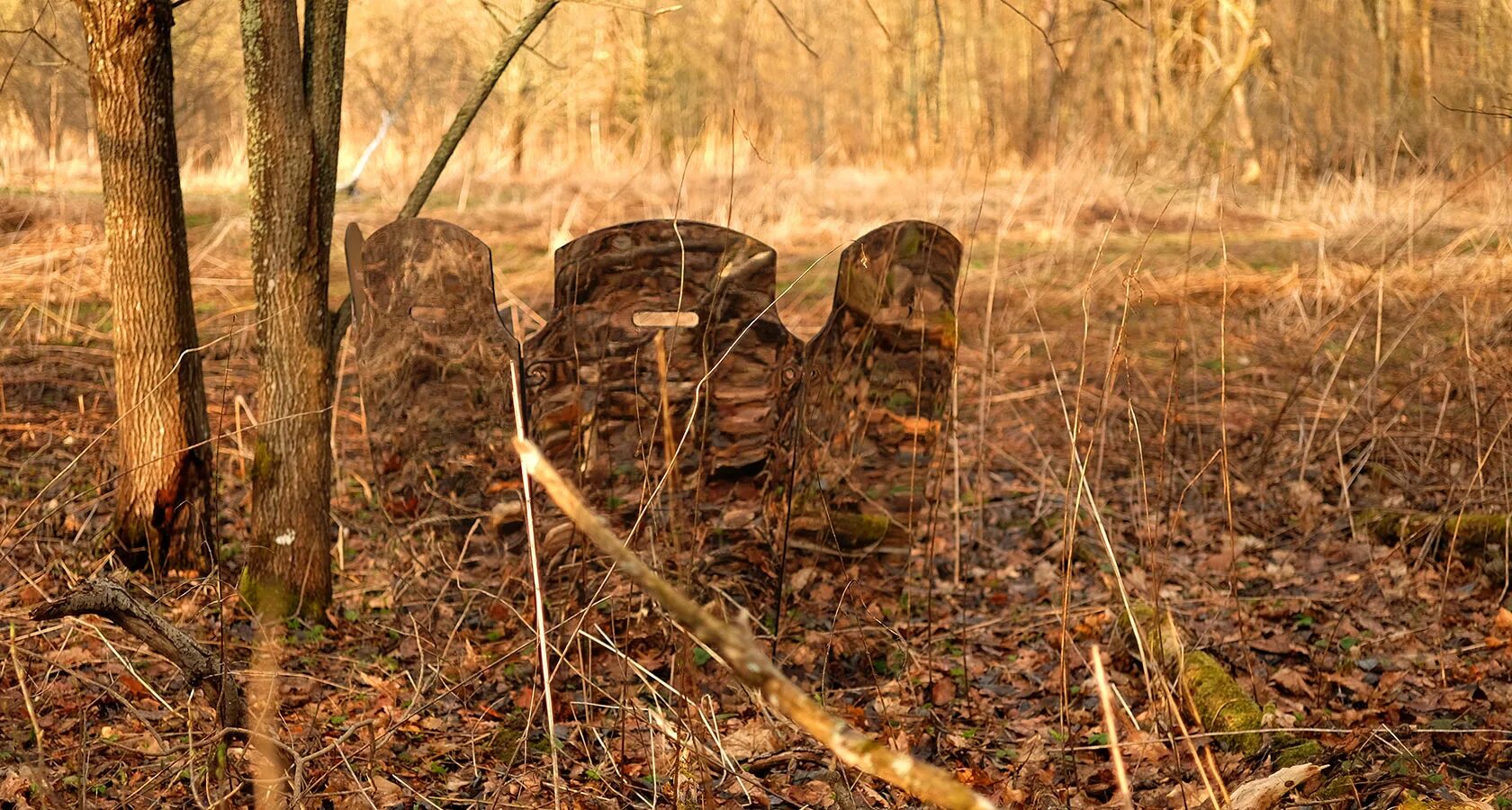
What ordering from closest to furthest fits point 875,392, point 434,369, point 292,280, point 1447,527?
1. point 292,280
2. point 434,369
3. point 875,392
4. point 1447,527

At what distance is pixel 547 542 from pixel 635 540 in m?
0.51

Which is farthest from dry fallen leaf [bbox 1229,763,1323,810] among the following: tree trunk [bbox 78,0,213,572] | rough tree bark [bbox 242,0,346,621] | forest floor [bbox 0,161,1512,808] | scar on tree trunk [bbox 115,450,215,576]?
scar on tree trunk [bbox 115,450,215,576]

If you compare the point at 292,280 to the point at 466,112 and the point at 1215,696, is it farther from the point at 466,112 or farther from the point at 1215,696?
the point at 1215,696

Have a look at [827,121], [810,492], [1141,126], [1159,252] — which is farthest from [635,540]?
[827,121]

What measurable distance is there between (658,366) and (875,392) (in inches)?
31.9

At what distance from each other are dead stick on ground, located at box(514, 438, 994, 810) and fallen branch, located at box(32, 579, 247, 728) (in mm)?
1615

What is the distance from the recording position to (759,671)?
2.86 ft

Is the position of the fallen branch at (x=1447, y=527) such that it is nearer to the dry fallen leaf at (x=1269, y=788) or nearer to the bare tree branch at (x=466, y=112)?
the dry fallen leaf at (x=1269, y=788)

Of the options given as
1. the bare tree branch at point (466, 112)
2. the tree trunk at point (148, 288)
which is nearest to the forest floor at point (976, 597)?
the tree trunk at point (148, 288)

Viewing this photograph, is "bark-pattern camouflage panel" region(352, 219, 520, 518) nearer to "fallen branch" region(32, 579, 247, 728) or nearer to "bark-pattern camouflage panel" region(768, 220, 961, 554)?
"bark-pattern camouflage panel" region(768, 220, 961, 554)

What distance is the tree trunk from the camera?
135 inches

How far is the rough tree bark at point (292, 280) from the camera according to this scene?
133 inches

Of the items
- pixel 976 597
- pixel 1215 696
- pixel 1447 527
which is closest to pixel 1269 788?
pixel 1215 696

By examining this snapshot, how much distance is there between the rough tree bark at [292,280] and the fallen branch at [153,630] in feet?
3.51
